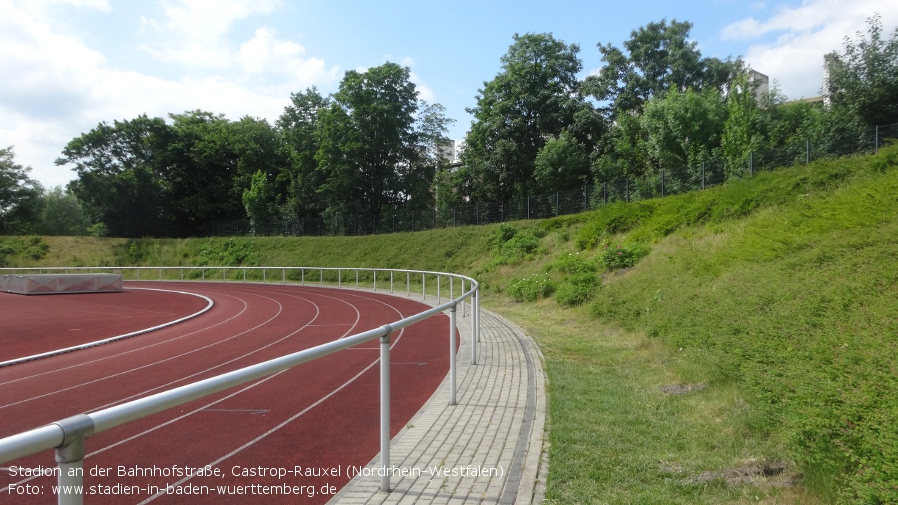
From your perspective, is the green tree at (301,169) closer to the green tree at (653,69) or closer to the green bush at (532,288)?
the green tree at (653,69)

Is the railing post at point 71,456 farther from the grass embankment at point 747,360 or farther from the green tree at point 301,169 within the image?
the green tree at point 301,169

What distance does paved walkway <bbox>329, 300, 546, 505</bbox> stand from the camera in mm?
4016

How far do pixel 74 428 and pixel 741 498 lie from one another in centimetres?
391

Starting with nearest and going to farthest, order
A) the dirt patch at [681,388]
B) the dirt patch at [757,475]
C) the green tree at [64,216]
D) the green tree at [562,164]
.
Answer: the dirt patch at [757,475] < the dirt patch at [681,388] < the green tree at [562,164] < the green tree at [64,216]

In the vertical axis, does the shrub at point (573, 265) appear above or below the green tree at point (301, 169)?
below

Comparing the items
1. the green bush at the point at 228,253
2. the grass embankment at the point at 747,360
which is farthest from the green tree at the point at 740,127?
the green bush at the point at 228,253

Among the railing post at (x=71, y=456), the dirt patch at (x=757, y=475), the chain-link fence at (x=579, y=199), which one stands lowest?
the dirt patch at (x=757, y=475)

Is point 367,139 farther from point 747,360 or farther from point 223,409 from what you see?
point 747,360

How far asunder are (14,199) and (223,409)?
6078 centimetres

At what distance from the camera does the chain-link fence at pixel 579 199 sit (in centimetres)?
2106

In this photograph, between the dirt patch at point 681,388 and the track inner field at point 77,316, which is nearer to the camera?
the dirt patch at point 681,388

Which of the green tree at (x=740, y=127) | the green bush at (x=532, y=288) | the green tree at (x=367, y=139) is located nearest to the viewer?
the green bush at (x=532, y=288)

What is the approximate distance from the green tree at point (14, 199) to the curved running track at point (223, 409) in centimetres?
5203

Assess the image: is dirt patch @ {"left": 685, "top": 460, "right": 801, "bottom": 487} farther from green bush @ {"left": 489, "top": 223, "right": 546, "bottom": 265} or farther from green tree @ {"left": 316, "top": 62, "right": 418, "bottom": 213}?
green tree @ {"left": 316, "top": 62, "right": 418, "bottom": 213}
